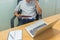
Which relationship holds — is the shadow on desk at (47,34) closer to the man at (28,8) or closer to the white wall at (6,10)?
the man at (28,8)

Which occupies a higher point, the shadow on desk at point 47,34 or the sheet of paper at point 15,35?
the sheet of paper at point 15,35

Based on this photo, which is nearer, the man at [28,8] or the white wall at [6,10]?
the man at [28,8]

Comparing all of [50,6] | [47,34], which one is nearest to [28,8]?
[50,6]

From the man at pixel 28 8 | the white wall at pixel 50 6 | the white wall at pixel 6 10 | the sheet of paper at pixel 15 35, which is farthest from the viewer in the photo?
the white wall at pixel 50 6

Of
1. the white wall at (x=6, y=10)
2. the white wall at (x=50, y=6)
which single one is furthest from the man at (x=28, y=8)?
the white wall at (x=50, y=6)

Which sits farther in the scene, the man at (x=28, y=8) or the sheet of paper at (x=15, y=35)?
the man at (x=28, y=8)

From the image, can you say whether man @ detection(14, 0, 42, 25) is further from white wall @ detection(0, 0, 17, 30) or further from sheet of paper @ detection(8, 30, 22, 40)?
sheet of paper @ detection(8, 30, 22, 40)

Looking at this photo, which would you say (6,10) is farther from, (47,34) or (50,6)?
(47,34)

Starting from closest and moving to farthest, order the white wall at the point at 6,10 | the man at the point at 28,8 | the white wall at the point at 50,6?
the man at the point at 28,8, the white wall at the point at 6,10, the white wall at the point at 50,6

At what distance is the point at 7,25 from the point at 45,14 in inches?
40.0

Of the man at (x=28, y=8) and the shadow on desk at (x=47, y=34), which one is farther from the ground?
the man at (x=28, y=8)

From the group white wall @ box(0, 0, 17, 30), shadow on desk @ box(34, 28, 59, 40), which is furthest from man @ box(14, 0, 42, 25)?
shadow on desk @ box(34, 28, 59, 40)

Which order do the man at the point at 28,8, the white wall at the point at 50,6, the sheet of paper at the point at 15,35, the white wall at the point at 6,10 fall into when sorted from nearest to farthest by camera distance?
the sheet of paper at the point at 15,35
the man at the point at 28,8
the white wall at the point at 6,10
the white wall at the point at 50,6

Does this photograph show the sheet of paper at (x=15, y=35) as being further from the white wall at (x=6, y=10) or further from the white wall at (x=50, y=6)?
the white wall at (x=50, y=6)
